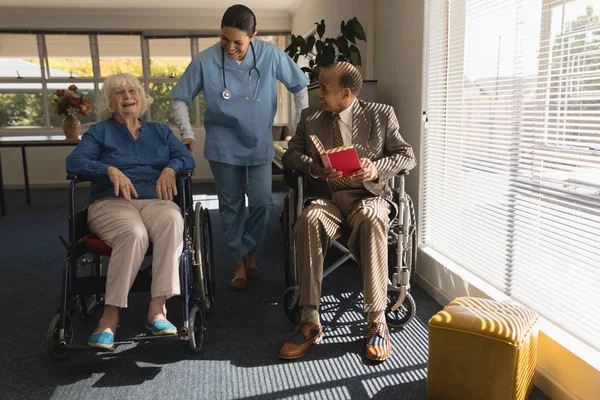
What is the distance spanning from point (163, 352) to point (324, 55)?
8.13 feet

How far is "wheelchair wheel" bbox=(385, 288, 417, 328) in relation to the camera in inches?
87.4

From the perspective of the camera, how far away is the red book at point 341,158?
2.02 m

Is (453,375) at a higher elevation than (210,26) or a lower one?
lower

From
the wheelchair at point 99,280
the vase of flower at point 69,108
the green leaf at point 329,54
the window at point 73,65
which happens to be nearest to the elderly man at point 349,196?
the wheelchair at point 99,280

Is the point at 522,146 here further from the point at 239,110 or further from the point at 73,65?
the point at 73,65

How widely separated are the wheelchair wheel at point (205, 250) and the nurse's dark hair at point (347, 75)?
819 millimetres

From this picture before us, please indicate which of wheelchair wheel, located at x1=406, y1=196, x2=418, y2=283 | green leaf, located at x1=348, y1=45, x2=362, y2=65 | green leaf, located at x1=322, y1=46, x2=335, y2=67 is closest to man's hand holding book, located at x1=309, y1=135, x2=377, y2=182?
wheelchair wheel, located at x1=406, y1=196, x2=418, y2=283

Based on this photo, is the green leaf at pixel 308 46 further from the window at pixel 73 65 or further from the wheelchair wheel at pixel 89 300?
the window at pixel 73 65

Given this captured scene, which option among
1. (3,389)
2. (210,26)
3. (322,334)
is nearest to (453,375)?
(322,334)

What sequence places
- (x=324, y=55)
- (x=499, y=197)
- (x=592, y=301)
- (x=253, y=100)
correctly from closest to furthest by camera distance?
(x=592, y=301)
(x=499, y=197)
(x=253, y=100)
(x=324, y=55)

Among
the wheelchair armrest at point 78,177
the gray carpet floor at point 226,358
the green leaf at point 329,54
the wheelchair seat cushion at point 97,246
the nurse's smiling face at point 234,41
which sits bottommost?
the gray carpet floor at point 226,358

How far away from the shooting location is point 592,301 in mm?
1562

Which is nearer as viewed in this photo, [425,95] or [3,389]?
[3,389]

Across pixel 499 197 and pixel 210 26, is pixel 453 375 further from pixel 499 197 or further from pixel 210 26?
pixel 210 26
